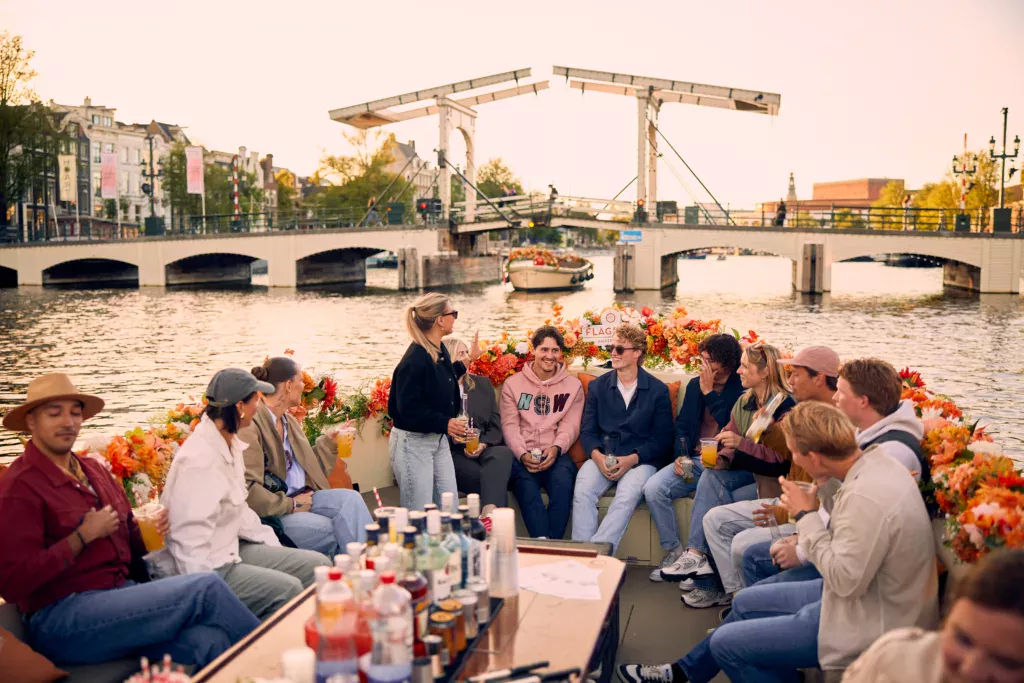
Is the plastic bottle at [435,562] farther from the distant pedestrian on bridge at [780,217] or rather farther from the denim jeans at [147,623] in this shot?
the distant pedestrian on bridge at [780,217]

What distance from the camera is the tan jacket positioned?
158 inches

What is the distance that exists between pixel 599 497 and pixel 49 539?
9.54ft

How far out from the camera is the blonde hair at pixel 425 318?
15.8 feet

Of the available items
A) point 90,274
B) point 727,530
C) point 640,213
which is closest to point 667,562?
point 727,530

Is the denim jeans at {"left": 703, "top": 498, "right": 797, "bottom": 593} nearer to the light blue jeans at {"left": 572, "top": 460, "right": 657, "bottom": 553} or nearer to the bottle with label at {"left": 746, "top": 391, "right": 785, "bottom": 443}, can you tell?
the bottle with label at {"left": 746, "top": 391, "right": 785, "bottom": 443}

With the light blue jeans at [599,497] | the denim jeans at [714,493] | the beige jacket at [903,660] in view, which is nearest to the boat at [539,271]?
the light blue jeans at [599,497]

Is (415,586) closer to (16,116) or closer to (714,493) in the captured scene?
(714,493)

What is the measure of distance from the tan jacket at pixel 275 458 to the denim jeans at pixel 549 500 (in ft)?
3.54

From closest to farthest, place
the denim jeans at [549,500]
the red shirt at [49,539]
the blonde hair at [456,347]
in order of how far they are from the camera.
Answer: the red shirt at [49,539]
the denim jeans at [549,500]
the blonde hair at [456,347]

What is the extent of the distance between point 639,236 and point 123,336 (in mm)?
18471

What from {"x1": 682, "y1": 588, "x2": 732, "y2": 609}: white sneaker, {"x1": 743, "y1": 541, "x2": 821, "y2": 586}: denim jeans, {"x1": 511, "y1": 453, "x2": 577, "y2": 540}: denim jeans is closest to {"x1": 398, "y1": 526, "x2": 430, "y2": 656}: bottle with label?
{"x1": 743, "y1": 541, "x2": 821, "y2": 586}: denim jeans

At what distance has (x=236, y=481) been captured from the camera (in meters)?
3.45

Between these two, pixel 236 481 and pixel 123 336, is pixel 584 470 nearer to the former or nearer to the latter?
pixel 236 481

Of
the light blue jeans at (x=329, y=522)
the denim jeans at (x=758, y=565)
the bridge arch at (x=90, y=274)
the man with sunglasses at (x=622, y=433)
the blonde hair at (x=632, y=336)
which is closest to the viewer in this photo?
the denim jeans at (x=758, y=565)
